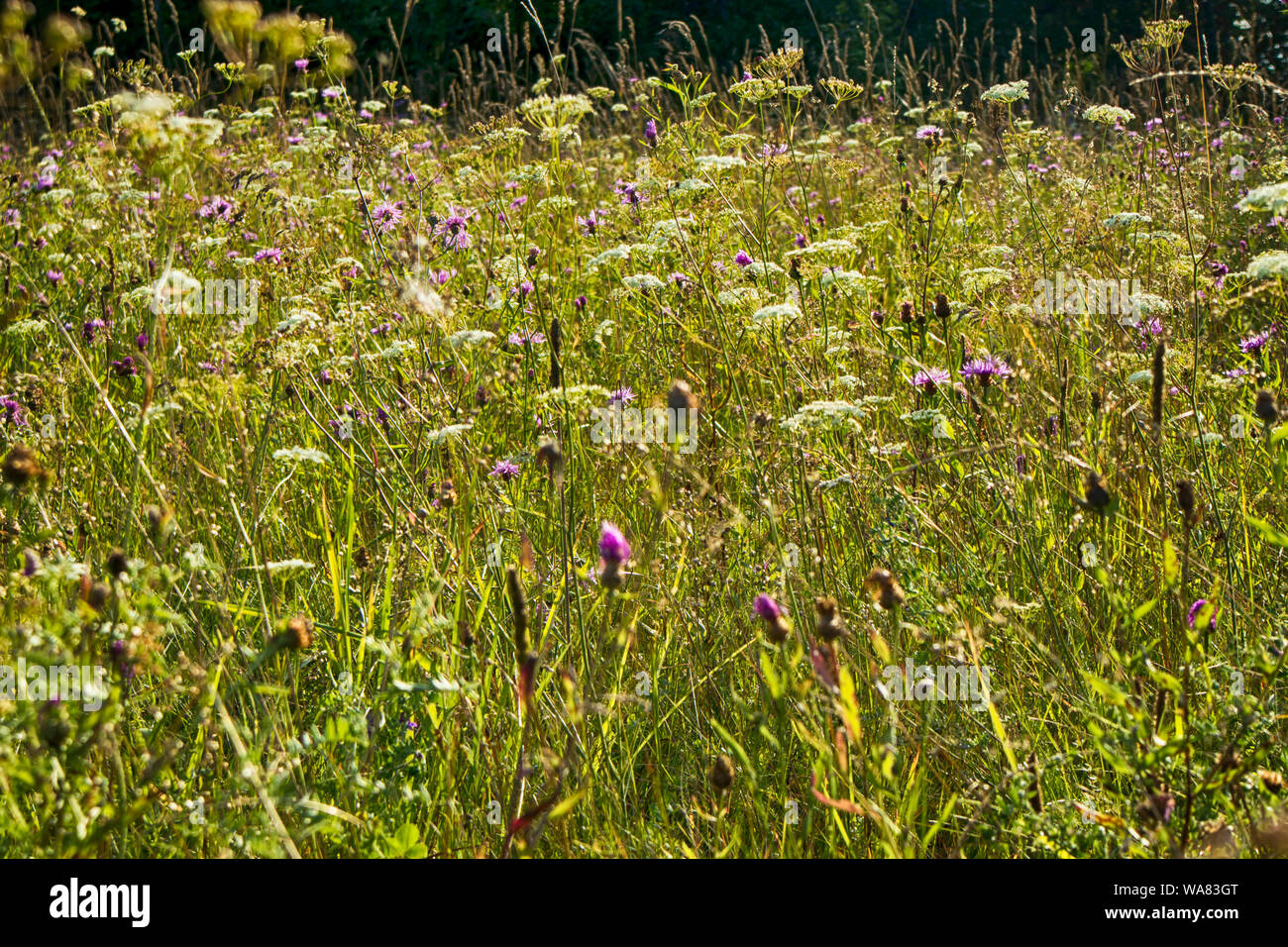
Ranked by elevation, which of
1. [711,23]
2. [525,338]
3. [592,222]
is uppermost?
[711,23]

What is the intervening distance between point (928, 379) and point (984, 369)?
203 mm

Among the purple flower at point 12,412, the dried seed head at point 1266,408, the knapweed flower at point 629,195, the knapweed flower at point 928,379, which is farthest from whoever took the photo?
the knapweed flower at point 629,195

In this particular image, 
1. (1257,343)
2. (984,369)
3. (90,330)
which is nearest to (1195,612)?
(984,369)

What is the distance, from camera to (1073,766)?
4.59 ft

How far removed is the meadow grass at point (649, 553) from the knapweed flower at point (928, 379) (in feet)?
0.05

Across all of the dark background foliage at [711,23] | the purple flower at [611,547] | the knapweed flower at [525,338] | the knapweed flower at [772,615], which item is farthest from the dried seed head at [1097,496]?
the dark background foliage at [711,23]

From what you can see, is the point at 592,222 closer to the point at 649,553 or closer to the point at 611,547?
the point at 649,553

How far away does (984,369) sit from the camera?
2014 millimetres

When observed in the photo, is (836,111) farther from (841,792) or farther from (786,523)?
(841,792)

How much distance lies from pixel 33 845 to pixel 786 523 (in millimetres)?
1249

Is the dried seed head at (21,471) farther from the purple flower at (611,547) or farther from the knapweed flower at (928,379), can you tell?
the knapweed flower at (928,379)

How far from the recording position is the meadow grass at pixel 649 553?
111cm
